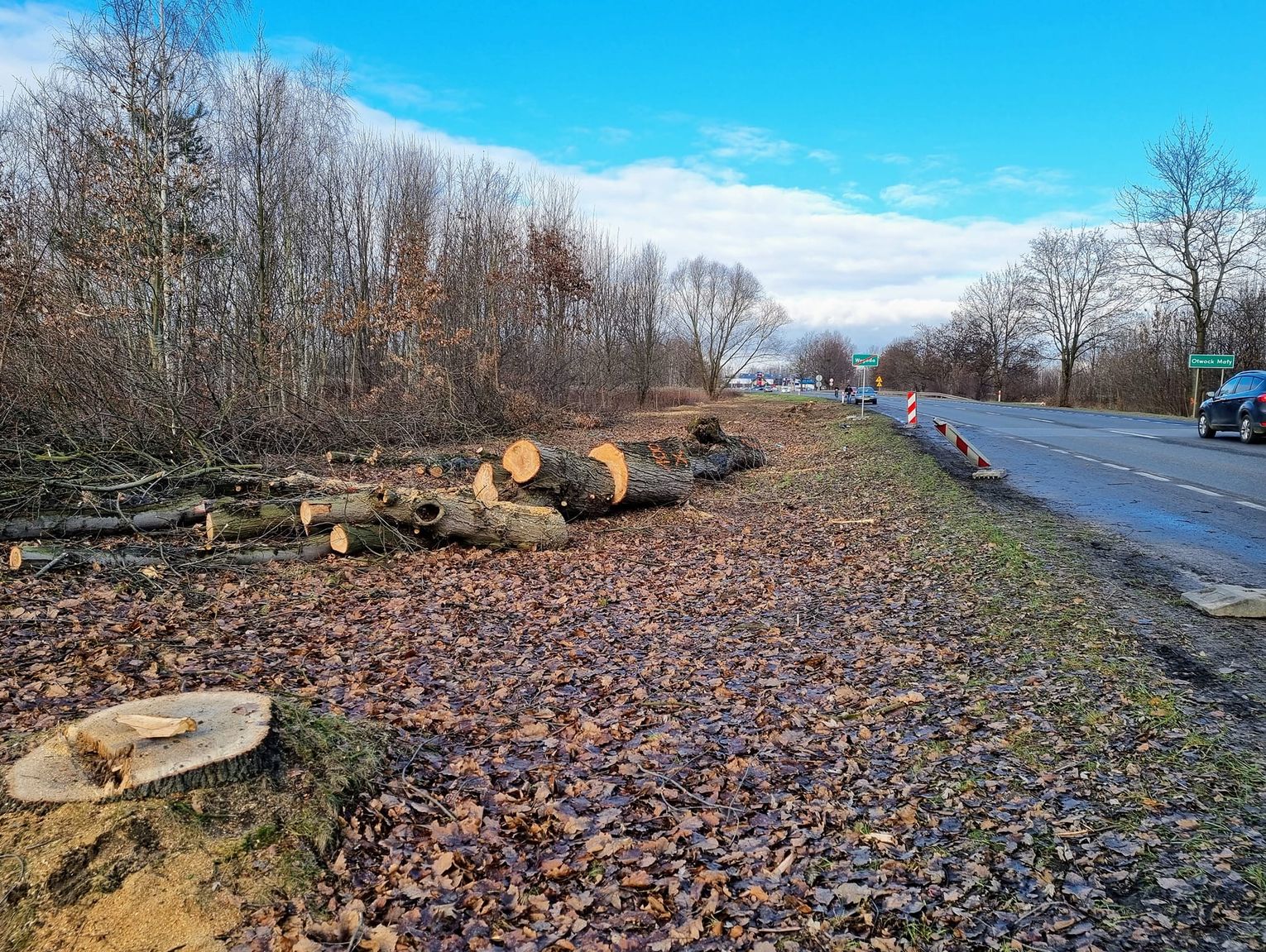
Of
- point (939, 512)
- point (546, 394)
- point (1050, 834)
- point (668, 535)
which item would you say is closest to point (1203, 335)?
point (546, 394)

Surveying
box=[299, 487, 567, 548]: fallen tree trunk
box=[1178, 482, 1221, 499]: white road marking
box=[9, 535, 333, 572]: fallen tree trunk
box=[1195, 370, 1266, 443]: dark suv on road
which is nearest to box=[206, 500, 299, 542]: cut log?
box=[299, 487, 567, 548]: fallen tree trunk

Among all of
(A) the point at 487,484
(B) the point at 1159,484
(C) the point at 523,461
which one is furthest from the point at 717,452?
(B) the point at 1159,484

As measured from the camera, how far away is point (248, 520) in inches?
321

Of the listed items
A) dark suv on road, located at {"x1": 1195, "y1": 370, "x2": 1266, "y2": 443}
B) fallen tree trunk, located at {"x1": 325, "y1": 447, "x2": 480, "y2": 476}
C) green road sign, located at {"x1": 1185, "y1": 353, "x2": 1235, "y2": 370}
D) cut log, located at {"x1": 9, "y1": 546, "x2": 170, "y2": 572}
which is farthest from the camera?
green road sign, located at {"x1": 1185, "y1": 353, "x2": 1235, "y2": 370}

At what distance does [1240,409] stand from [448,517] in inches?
741

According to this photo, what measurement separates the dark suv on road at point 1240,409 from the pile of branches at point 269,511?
1583 centimetres

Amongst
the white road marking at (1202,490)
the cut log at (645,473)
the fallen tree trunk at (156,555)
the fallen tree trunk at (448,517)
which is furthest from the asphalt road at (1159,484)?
the fallen tree trunk at (156,555)

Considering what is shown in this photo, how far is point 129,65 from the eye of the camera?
14.9 m

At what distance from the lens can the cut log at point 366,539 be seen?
8.10 meters

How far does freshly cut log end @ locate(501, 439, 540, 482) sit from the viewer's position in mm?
9383

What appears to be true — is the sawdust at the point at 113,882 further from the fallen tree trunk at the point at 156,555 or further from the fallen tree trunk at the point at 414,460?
the fallen tree trunk at the point at 414,460

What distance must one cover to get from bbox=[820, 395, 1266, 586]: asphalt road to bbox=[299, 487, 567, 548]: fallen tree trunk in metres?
6.51

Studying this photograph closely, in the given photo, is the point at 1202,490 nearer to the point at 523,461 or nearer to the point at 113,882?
the point at 523,461

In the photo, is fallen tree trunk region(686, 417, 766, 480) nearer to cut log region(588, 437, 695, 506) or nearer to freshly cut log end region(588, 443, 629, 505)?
cut log region(588, 437, 695, 506)
